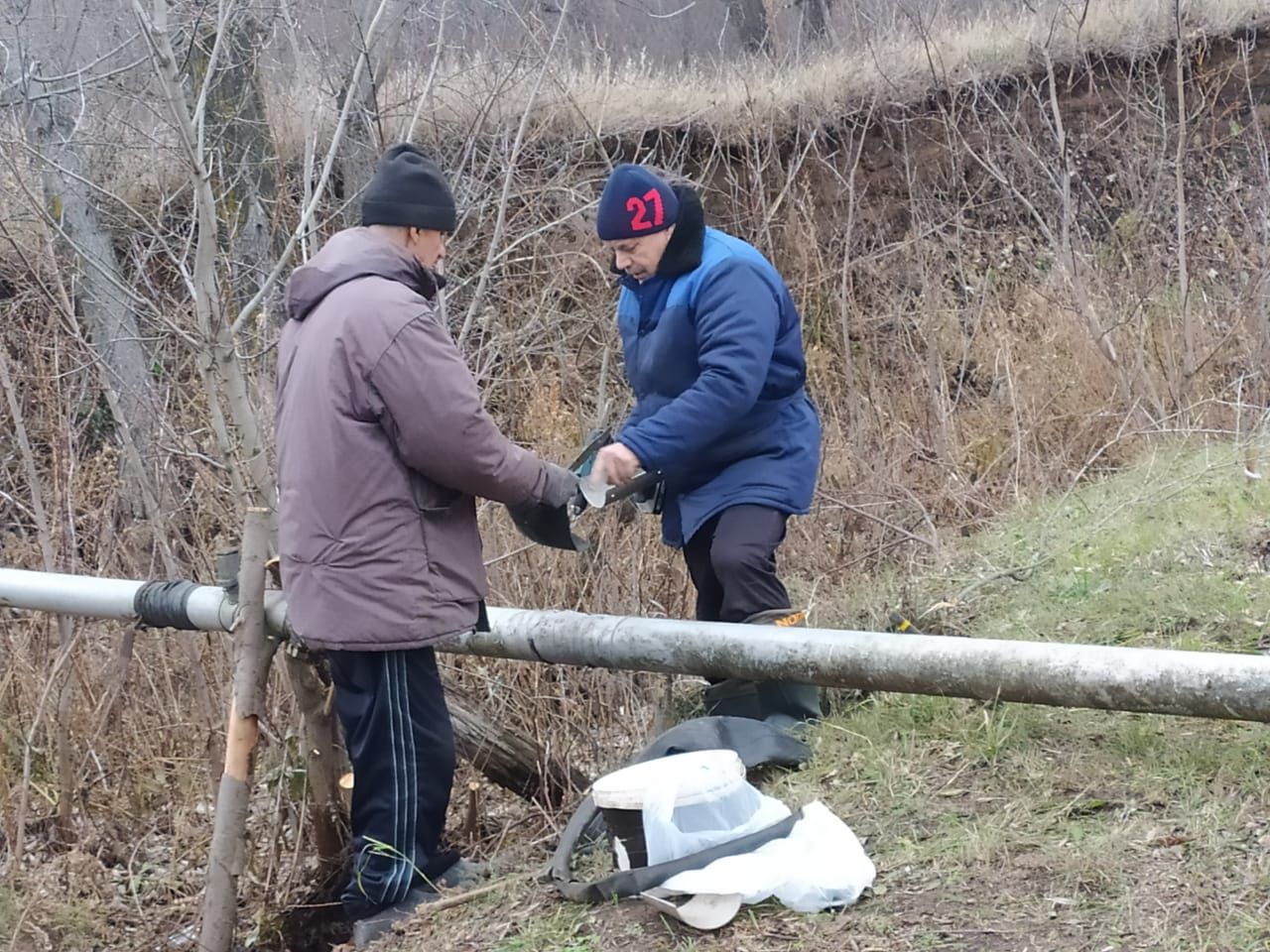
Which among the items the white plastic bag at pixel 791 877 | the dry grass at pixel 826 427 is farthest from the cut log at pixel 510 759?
the white plastic bag at pixel 791 877

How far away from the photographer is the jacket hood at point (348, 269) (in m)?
3.46

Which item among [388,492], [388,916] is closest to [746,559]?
[388,492]

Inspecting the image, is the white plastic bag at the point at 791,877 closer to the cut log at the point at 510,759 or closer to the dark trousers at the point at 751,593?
the dark trousers at the point at 751,593

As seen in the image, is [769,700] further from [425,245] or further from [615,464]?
[425,245]

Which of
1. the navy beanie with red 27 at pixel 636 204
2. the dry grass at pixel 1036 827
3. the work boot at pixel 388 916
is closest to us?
the dry grass at pixel 1036 827

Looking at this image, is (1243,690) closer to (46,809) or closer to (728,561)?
(728,561)

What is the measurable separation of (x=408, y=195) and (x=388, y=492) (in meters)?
0.80

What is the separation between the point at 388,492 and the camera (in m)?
3.38

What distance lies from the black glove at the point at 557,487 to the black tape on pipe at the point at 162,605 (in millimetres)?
1271

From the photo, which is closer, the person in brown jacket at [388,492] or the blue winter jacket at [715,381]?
the person in brown jacket at [388,492]

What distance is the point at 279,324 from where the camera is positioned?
21.8 ft

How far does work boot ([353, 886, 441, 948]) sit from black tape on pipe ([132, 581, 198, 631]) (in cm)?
109

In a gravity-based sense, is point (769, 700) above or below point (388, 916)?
above

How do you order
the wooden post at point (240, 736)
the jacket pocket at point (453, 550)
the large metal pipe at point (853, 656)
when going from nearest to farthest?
the large metal pipe at point (853, 656)
the jacket pocket at point (453, 550)
the wooden post at point (240, 736)
